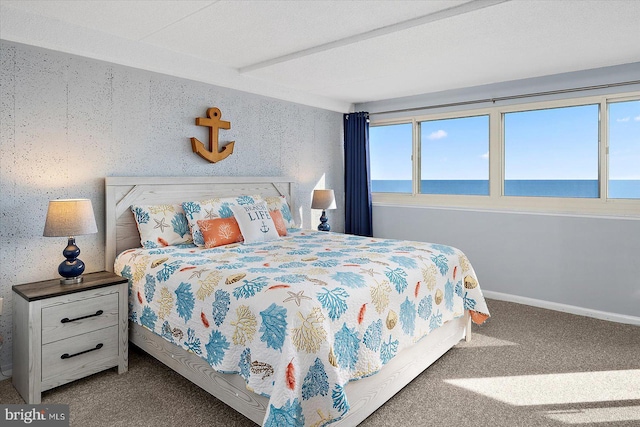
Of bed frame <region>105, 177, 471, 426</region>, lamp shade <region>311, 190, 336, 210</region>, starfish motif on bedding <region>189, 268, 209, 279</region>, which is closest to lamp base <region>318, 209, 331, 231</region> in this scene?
lamp shade <region>311, 190, 336, 210</region>

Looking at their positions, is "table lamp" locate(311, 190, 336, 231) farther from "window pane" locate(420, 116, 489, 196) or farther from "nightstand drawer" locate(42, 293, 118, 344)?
"nightstand drawer" locate(42, 293, 118, 344)

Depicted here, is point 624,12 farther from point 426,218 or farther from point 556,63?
point 426,218

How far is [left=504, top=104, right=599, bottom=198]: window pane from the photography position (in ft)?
12.7

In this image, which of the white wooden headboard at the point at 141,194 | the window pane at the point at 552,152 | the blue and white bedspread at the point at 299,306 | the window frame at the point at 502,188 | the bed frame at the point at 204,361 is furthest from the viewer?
the window pane at the point at 552,152

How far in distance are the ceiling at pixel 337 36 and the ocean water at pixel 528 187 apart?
43.2 inches

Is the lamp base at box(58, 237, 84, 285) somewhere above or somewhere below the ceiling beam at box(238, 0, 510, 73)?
below

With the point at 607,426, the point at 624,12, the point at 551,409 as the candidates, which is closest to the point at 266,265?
the point at 551,409

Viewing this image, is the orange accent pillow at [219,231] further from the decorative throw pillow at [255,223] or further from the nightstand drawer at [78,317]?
the nightstand drawer at [78,317]

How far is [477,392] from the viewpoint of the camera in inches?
93.7

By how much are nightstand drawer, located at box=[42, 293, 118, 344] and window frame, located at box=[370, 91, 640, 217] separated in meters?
3.53

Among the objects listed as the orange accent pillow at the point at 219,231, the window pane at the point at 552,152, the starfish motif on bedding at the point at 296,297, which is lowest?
the starfish motif on bedding at the point at 296,297

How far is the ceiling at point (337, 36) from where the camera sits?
8.05 feet

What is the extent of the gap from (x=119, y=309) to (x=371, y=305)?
5.56 ft

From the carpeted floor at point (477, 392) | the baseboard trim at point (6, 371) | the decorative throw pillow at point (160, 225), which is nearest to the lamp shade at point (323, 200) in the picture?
the decorative throw pillow at point (160, 225)
